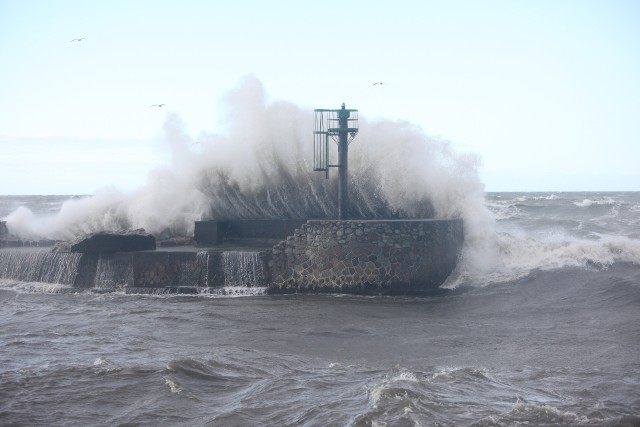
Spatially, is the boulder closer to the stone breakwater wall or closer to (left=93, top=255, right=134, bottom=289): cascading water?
(left=93, top=255, right=134, bottom=289): cascading water

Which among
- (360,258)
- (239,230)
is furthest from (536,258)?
(239,230)

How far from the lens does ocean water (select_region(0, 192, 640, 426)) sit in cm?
609

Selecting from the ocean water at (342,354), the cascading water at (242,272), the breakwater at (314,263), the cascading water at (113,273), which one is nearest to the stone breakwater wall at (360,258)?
the breakwater at (314,263)

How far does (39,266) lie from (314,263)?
20.0 ft

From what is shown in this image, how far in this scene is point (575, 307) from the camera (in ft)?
36.4

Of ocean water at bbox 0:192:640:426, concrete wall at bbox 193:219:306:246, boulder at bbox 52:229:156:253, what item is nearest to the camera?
ocean water at bbox 0:192:640:426

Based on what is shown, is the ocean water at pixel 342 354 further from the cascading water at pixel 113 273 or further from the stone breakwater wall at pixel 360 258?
the cascading water at pixel 113 273

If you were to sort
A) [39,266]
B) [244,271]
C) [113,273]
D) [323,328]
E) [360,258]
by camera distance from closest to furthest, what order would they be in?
[323,328] → [360,258] → [244,271] → [113,273] → [39,266]

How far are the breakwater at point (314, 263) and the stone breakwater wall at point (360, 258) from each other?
0.06 ft

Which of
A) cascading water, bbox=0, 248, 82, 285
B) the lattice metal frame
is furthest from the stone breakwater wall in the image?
cascading water, bbox=0, 248, 82, 285

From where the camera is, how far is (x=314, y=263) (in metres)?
13.1

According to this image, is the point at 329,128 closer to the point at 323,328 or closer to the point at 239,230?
the point at 239,230

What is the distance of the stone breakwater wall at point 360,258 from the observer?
12828 millimetres

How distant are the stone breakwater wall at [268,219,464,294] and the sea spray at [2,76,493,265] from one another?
1.74 metres
